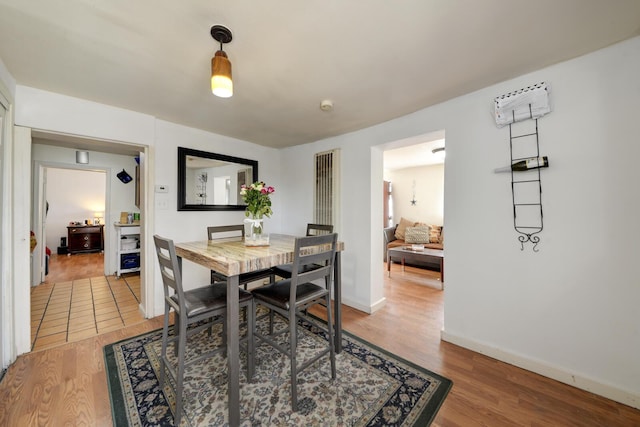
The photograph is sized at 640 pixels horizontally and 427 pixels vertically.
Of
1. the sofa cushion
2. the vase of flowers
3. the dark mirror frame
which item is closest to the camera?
the vase of flowers

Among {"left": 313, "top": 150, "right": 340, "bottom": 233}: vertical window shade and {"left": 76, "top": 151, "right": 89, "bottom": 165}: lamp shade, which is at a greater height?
{"left": 76, "top": 151, "right": 89, "bottom": 165}: lamp shade

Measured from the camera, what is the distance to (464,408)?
144cm

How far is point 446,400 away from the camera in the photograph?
1494 mm

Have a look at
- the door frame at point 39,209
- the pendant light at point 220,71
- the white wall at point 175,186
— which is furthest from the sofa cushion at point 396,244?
the door frame at point 39,209

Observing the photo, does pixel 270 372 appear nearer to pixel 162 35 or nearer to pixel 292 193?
pixel 162 35

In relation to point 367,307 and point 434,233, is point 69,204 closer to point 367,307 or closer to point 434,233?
point 367,307

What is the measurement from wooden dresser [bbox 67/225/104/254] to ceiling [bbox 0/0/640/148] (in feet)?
18.4

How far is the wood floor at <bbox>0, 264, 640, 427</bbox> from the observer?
136cm

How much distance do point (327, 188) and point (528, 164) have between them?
2.09m

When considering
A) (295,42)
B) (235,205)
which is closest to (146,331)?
(235,205)

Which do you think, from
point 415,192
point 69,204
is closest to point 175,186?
point 415,192

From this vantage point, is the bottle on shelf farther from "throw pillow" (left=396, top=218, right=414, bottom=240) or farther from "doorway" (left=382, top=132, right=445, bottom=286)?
"throw pillow" (left=396, top=218, right=414, bottom=240)

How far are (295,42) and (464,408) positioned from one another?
246 centimetres

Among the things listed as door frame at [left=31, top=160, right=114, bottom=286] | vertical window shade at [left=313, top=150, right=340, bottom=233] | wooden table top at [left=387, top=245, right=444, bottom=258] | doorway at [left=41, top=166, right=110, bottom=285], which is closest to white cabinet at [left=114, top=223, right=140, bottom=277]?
door frame at [left=31, top=160, right=114, bottom=286]
